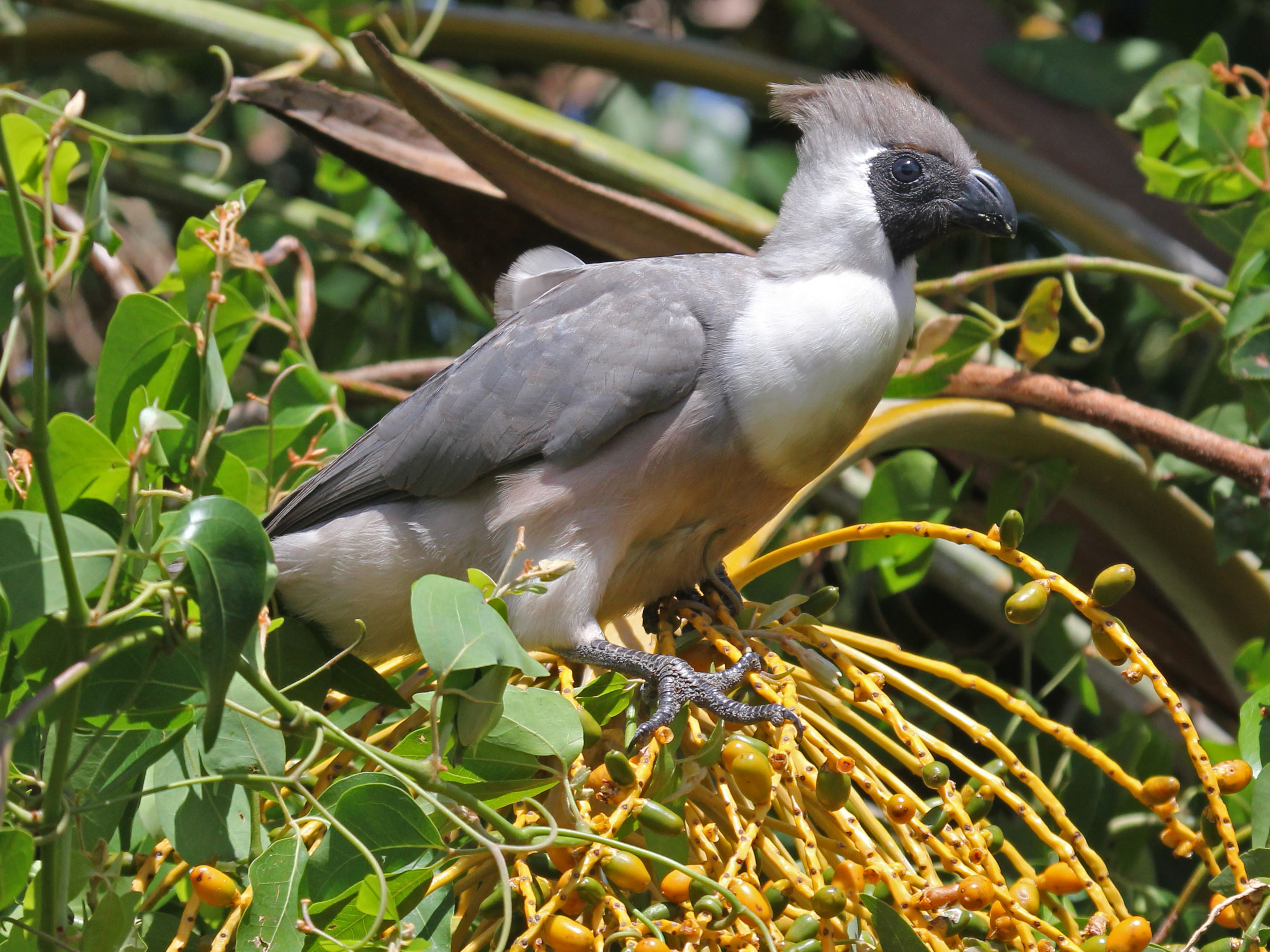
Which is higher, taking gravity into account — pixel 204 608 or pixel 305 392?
pixel 204 608

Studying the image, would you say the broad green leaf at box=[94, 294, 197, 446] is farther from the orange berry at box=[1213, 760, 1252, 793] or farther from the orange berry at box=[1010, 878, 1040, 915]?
the orange berry at box=[1213, 760, 1252, 793]

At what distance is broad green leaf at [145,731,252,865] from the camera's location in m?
1.24

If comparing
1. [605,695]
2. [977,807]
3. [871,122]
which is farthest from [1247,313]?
[605,695]

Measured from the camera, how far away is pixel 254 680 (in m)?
0.99

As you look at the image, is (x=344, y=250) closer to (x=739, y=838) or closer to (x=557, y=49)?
(x=557, y=49)

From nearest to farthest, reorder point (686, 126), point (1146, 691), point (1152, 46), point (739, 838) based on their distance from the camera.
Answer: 1. point (739, 838)
2. point (1146, 691)
3. point (1152, 46)
4. point (686, 126)

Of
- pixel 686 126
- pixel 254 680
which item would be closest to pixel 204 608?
pixel 254 680

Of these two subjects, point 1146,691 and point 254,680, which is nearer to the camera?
point 254,680

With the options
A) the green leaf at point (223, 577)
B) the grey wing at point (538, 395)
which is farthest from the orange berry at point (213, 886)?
the grey wing at point (538, 395)

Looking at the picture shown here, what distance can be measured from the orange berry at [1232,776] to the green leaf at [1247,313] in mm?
909

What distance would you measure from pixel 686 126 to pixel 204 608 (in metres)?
2.61

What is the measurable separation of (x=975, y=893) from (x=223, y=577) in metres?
0.78

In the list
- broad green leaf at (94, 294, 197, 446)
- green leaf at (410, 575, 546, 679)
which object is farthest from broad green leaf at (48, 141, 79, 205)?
green leaf at (410, 575, 546, 679)

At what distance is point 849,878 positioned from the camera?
3.84 feet
